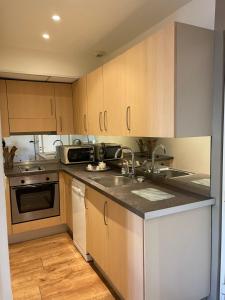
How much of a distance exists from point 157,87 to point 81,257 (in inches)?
77.9

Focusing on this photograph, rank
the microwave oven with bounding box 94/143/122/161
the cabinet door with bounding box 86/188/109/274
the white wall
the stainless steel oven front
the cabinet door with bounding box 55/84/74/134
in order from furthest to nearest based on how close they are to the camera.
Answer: the cabinet door with bounding box 55/84/74/134 < the microwave oven with bounding box 94/143/122/161 < the stainless steel oven front < the cabinet door with bounding box 86/188/109/274 < the white wall

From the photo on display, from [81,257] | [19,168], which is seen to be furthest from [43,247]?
[19,168]

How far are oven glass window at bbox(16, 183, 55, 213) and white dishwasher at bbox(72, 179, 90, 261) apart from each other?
0.49 m

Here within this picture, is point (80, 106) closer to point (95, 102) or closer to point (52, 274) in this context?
point (95, 102)

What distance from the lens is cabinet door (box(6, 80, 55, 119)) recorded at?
3084mm

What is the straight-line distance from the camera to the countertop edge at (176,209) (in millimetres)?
1406

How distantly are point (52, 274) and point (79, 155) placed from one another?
156cm

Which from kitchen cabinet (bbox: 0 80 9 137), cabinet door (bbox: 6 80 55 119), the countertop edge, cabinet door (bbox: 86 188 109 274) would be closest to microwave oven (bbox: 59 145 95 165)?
cabinet door (bbox: 6 80 55 119)

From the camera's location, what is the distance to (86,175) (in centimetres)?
251

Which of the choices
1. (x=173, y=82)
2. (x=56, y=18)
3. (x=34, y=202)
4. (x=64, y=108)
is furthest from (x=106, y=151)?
(x=173, y=82)

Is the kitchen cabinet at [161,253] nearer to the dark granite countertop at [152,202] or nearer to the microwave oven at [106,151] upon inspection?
the dark granite countertop at [152,202]

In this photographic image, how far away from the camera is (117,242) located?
5.75 feet

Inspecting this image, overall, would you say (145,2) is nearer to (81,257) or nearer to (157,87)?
(157,87)

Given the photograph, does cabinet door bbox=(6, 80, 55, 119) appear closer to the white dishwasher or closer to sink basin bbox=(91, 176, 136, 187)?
the white dishwasher
